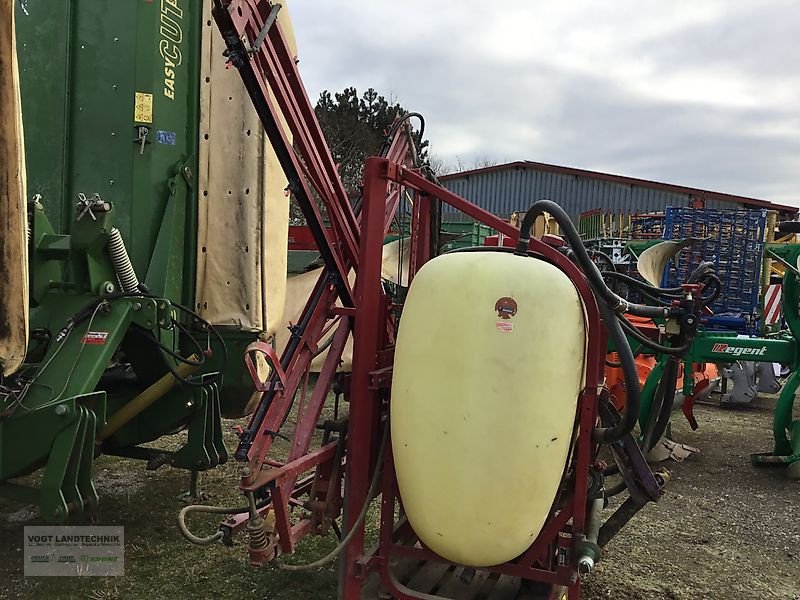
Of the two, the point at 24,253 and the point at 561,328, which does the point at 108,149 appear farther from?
the point at 561,328

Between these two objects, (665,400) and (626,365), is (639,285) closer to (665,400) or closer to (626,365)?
(665,400)

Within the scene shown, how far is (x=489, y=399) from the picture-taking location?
2092 mm

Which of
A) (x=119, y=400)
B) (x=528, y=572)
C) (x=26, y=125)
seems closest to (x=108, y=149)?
(x=26, y=125)

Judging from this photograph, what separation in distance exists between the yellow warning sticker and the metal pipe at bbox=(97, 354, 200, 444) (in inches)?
51.5

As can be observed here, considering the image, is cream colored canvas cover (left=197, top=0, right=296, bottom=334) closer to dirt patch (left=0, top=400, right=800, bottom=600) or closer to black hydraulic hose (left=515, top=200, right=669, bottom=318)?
dirt patch (left=0, top=400, right=800, bottom=600)

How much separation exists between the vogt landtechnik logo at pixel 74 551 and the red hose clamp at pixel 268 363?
58.3 inches

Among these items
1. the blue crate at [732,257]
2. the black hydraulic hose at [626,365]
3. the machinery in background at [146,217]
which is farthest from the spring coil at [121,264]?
the blue crate at [732,257]

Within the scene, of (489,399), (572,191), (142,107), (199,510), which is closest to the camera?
(489,399)

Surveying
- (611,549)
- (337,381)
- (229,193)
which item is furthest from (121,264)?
(611,549)

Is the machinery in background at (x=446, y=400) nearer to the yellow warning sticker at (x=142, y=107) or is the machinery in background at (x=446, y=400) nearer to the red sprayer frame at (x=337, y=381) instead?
the red sprayer frame at (x=337, y=381)

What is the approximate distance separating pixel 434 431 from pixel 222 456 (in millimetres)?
1843

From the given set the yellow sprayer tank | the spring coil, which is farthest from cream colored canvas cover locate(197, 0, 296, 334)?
the yellow sprayer tank

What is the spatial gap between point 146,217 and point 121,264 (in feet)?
2.25

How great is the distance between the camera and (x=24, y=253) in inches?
94.8
